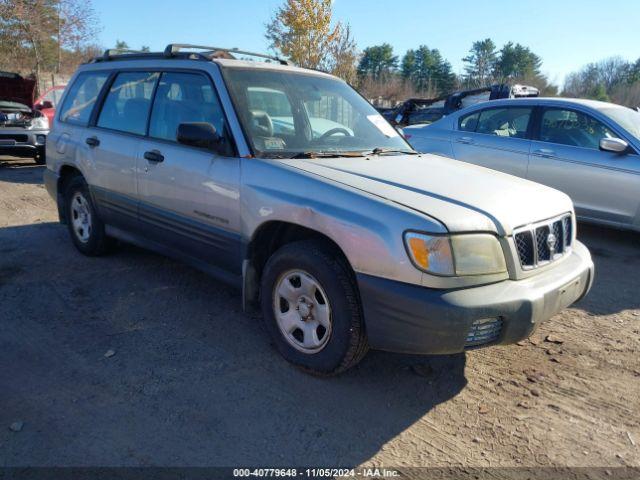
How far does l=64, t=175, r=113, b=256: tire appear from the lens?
504cm

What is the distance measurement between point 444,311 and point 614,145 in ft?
13.9

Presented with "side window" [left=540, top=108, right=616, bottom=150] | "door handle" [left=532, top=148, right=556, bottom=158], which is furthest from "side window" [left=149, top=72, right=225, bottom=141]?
"side window" [left=540, top=108, right=616, bottom=150]

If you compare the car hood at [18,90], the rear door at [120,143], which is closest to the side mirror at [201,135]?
the rear door at [120,143]

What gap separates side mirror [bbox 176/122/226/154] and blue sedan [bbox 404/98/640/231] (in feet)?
14.0

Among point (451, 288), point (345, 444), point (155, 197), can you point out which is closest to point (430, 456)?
point (345, 444)

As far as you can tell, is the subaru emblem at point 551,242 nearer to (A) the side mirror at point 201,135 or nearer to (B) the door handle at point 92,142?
(A) the side mirror at point 201,135

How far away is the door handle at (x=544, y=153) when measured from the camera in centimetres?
623

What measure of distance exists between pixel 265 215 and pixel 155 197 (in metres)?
1.27

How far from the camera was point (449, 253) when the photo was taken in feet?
8.64

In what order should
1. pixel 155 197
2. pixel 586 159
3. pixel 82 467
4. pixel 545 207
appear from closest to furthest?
pixel 82 467, pixel 545 207, pixel 155 197, pixel 586 159

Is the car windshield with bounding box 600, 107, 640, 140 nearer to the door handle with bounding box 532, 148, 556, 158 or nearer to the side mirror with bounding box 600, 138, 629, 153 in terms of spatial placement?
the side mirror with bounding box 600, 138, 629, 153

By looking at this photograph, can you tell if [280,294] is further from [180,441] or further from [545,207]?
[545,207]

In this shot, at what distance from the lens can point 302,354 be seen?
321 cm

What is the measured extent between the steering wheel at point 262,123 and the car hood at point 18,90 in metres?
10.1
